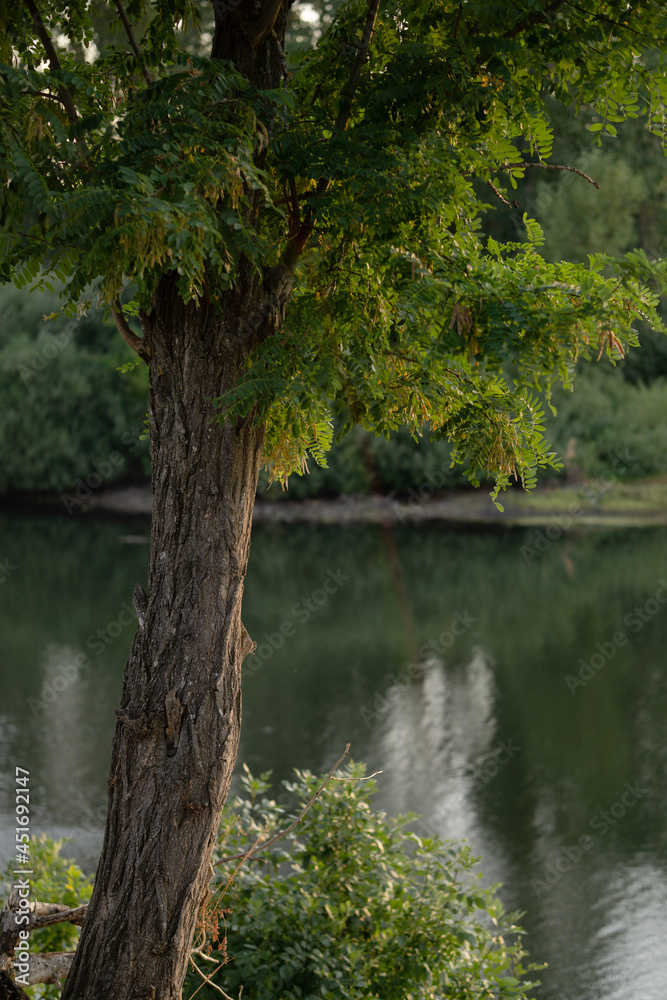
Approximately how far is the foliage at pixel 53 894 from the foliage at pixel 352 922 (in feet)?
2.97

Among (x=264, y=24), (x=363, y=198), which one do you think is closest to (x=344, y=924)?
(x=363, y=198)

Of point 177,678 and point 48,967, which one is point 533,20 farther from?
point 48,967

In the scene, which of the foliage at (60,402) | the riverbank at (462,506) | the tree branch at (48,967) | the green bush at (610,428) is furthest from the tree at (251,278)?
the foliage at (60,402)

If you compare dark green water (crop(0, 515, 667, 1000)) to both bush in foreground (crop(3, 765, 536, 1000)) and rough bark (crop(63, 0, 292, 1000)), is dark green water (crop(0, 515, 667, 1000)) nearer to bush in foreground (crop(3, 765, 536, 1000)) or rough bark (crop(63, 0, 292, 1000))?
bush in foreground (crop(3, 765, 536, 1000))

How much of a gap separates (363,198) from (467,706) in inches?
384

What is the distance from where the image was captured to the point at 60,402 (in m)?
29.8

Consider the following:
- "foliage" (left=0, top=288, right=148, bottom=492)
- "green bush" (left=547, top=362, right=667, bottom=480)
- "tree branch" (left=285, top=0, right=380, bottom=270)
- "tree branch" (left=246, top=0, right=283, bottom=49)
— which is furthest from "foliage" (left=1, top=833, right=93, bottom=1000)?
"foliage" (left=0, top=288, right=148, bottom=492)

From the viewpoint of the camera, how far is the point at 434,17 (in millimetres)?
3738

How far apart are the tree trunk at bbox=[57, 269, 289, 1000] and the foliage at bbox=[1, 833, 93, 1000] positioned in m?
1.39

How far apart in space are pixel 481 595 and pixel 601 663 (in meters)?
4.72

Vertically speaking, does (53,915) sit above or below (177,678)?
below

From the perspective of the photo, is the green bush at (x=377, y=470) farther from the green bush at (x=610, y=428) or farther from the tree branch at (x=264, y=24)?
the tree branch at (x=264, y=24)

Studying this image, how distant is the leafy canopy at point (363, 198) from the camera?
3070 millimetres

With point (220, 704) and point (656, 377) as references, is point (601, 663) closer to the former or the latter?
point (220, 704)
